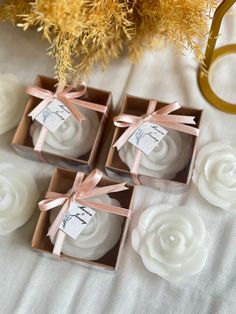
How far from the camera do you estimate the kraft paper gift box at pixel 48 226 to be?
2.06 feet

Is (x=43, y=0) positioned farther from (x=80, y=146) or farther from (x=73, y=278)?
(x=73, y=278)

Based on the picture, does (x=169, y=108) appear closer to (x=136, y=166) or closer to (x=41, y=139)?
(x=136, y=166)

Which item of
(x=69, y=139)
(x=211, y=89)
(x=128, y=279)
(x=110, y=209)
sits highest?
(x=211, y=89)

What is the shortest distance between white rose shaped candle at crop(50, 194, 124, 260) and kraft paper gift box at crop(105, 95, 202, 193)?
0.23 ft

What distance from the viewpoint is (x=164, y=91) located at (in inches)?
31.5

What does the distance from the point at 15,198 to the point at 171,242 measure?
281mm

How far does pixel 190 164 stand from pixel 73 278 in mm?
279

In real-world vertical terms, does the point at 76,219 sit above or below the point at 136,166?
below

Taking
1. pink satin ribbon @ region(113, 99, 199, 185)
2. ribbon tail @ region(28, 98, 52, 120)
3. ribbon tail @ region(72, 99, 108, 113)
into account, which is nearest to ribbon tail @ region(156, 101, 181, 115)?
pink satin ribbon @ region(113, 99, 199, 185)

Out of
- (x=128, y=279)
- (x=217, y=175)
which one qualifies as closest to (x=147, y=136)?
(x=217, y=175)

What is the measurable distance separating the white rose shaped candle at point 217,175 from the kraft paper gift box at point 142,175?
3 centimetres

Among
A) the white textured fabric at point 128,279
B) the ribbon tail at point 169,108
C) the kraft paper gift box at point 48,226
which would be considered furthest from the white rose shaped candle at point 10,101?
the ribbon tail at point 169,108

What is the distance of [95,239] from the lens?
66cm

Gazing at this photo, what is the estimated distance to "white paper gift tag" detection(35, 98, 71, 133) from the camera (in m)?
0.73
